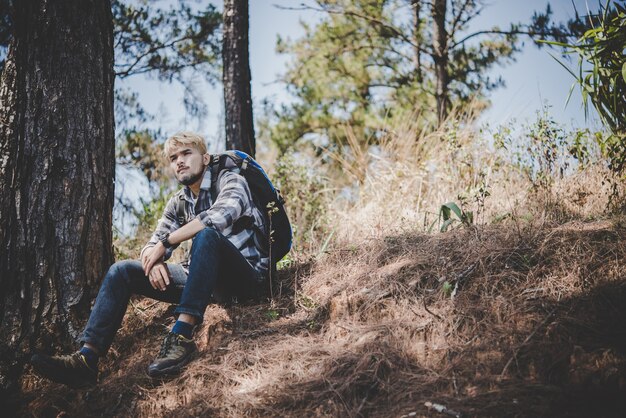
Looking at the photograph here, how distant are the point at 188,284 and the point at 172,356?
1.18ft

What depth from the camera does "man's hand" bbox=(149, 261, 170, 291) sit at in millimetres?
2424

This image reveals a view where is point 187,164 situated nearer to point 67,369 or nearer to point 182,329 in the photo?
point 182,329

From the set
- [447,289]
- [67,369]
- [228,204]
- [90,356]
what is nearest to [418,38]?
[228,204]

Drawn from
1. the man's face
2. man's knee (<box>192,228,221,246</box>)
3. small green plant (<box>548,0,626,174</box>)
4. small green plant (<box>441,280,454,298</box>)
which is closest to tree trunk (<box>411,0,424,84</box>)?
small green plant (<box>548,0,626,174</box>)

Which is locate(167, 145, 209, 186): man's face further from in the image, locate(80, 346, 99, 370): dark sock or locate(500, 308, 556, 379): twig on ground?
locate(500, 308, 556, 379): twig on ground

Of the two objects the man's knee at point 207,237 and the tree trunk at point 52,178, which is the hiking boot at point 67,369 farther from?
the man's knee at point 207,237

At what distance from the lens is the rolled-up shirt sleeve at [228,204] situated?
2.44 meters

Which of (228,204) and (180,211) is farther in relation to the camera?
(180,211)

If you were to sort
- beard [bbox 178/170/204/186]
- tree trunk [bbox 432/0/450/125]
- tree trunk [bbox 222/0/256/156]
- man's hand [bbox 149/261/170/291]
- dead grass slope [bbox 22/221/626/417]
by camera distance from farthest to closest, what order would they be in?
tree trunk [bbox 432/0/450/125], tree trunk [bbox 222/0/256/156], beard [bbox 178/170/204/186], man's hand [bbox 149/261/170/291], dead grass slope [bbox 22/221/626/417]

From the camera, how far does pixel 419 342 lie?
6.59 ft

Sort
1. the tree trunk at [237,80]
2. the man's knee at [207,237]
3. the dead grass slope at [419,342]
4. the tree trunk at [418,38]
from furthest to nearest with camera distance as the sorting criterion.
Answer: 1. the tree trunk at [418,38]
2. the tree trunk at [237,80]
3. the man's knee at [207,237]
4. the dead grass slope at [419,342]

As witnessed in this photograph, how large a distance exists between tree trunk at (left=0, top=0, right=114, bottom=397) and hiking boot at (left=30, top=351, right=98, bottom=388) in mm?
376

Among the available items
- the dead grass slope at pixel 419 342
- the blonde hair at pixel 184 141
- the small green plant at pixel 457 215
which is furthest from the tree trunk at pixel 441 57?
the blonde hair at pixel 184 141

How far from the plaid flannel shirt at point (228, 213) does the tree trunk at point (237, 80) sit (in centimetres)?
163
